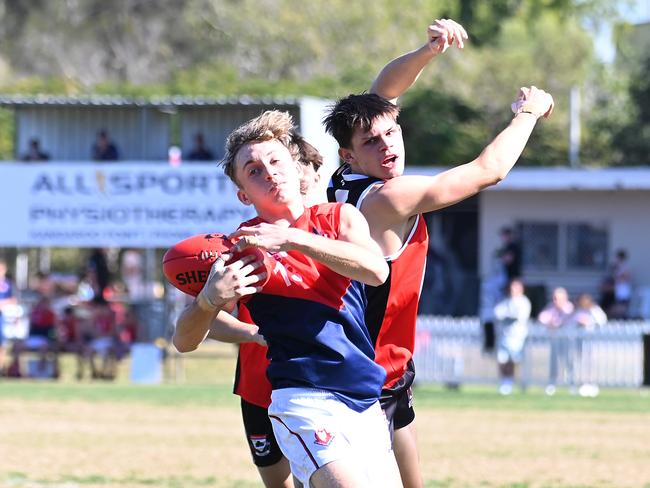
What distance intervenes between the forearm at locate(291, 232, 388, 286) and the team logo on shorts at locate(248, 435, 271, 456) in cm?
151

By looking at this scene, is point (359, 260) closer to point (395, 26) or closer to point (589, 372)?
point (589, 372)

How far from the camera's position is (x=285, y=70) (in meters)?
53.6

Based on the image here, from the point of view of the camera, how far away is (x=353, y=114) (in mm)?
5281

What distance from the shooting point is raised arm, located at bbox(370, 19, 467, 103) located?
562 centimetres

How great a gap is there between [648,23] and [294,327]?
128 ft

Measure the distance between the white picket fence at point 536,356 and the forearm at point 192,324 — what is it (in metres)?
14.8

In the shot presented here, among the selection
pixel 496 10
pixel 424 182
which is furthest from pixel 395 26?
pixel 424 182

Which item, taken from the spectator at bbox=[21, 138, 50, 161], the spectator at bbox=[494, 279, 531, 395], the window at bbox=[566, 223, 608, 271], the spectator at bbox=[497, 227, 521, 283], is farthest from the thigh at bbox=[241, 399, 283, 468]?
the window at bbox=[566, 223, 608, 271]

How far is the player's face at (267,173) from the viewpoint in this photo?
471 cm

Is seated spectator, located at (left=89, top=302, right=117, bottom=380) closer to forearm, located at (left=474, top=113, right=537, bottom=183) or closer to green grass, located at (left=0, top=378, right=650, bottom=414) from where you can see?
green grass, located at (left=0, top=378, right=650, bottom=414)

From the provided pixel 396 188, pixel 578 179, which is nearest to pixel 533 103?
pixel 396 188

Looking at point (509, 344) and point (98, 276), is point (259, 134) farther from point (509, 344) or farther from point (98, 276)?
point (98, 276)

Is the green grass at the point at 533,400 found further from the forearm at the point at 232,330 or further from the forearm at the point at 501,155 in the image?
the forearm at the point at 501,155

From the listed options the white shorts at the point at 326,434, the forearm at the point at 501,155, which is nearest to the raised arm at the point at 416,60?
the forearm at the point at 501,155
